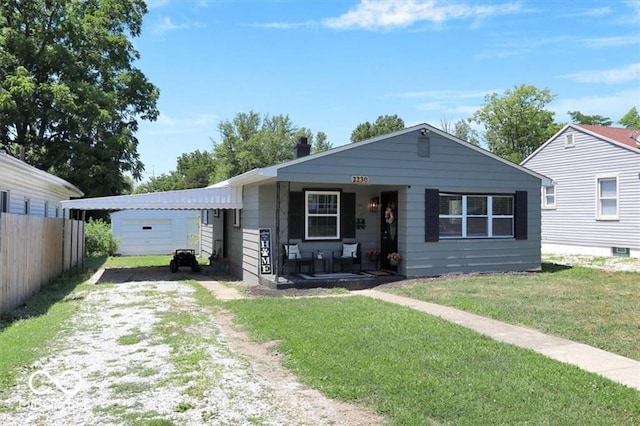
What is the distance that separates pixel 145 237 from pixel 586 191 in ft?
60.1

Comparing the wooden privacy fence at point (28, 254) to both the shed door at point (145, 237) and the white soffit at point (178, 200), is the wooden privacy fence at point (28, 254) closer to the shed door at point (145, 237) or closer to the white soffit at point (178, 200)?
the white soffit at point (178, 200)

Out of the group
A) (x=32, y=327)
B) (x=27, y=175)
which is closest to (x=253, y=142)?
(x=27, y=175)

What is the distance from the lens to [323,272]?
1222 centimetres

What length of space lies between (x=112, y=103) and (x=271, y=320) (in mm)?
22958

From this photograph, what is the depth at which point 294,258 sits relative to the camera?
1159cm

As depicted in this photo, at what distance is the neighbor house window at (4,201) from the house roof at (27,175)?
392mm

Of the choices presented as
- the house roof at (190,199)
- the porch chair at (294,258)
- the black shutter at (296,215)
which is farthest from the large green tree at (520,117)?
the porch chair at (294,258)

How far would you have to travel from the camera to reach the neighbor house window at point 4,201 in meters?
11.1

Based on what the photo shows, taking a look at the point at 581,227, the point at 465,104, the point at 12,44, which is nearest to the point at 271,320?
the point at 581,227

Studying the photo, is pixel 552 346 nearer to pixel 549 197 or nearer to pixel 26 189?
pixel 26 189

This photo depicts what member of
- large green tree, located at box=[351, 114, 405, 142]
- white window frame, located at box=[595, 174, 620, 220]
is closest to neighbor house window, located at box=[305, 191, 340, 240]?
white window frame, located at box=[595, 174, 620, 220]

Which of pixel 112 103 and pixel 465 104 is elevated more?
pixel 465 104

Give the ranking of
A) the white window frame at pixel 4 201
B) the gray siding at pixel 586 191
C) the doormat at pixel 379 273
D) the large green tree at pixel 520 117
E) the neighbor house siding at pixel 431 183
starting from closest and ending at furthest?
the white window frame at pixel 4 201, the neighbor house siding at pixel 431 183, the doormat at pixel 379 273, the gray siding at pixel 586 191, the large green tree at pixel 520 117

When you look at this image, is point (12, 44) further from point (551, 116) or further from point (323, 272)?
point (551, 116)
